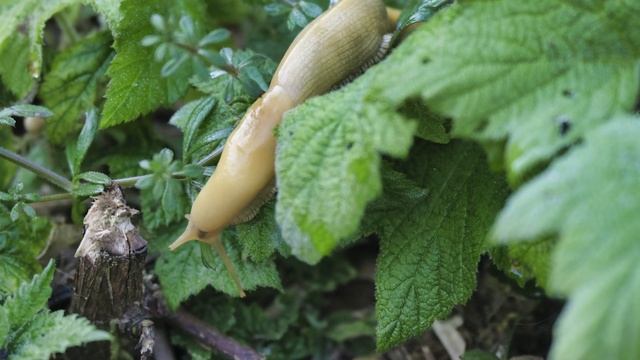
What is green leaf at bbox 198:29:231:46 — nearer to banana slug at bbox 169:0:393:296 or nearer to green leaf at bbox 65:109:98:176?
banana slug at bbox 169:0:393:296

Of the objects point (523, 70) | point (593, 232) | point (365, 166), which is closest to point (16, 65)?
point (365, 166)

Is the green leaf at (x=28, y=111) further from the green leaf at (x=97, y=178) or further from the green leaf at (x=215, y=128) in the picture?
the green leaf at (x=215, y=128)

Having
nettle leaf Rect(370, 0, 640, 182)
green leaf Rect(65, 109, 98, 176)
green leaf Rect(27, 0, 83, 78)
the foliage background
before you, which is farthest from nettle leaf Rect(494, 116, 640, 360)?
green leaf Rect(27, 0, 83, 78)

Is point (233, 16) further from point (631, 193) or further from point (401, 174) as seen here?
point (631, 193)

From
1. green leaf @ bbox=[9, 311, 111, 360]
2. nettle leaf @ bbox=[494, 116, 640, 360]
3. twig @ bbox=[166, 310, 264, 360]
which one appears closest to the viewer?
nettle leaf @ bbox=[494, 116, 640, 360]

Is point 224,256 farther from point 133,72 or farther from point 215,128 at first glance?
point 133,72

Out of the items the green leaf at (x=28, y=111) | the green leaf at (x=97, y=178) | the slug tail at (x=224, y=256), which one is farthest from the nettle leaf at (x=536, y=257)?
the green leaf at (x=28, y=111)
